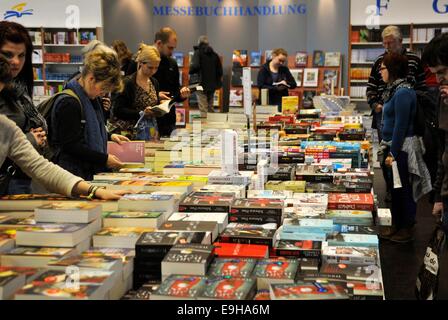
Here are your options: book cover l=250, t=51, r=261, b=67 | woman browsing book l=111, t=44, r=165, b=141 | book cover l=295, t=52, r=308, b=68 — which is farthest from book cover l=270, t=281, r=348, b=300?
book cover l=250, t=51, r=261, b=67

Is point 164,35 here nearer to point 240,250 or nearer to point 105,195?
point 105,195

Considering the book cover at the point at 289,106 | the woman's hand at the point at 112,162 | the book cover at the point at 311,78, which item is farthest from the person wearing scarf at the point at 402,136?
the book cover at the point at 311,78

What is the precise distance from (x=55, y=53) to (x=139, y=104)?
332 inches

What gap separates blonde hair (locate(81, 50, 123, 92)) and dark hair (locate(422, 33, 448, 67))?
1.61 metres

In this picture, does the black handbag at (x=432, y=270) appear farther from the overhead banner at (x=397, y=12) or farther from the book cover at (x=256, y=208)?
the overhead banner at (x=397, y=12)

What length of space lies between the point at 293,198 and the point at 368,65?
31.4ft

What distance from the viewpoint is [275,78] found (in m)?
8.49

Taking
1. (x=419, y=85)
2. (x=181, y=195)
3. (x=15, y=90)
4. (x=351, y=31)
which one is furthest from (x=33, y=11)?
(x=181, y=195)

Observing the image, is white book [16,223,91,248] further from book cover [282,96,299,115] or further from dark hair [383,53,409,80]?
book cover [282,96,299,115]

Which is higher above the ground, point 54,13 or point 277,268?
point 54,13

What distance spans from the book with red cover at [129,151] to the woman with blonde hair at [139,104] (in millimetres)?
912

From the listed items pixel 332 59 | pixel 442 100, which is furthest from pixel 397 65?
pixel 332 59

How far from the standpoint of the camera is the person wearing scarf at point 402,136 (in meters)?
4.61

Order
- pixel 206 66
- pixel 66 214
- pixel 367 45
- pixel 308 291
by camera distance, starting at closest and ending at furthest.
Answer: pixel 308 291 → pixel 66 214 → pixel 367 45 → pixel 206 66
